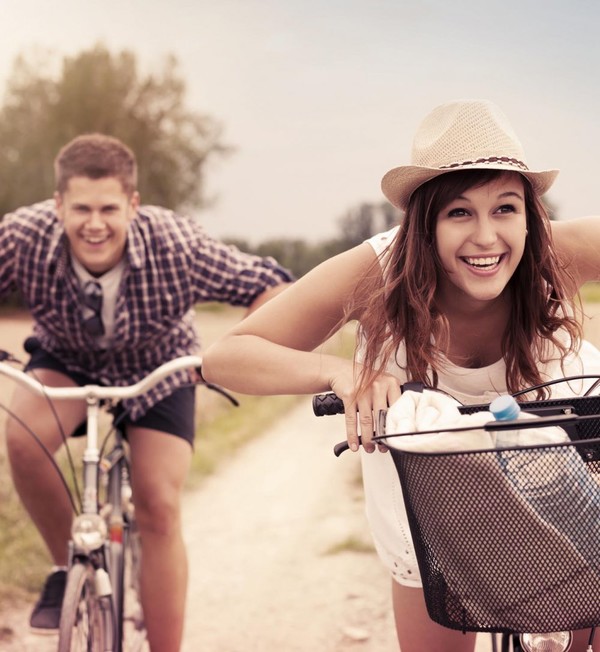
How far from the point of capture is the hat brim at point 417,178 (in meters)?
2.19

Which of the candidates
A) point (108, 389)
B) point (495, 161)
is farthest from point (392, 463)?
point (108, 389)

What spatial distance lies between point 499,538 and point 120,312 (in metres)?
2.31

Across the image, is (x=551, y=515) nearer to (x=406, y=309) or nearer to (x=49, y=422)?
(x=406, y=309)

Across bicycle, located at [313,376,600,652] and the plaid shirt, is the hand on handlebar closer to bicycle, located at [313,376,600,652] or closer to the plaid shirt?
bicycle, located at [313,376,600,652]

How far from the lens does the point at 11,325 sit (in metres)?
14.5

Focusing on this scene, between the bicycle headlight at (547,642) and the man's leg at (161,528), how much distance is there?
70.8 inches

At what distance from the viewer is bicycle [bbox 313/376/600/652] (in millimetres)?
1650

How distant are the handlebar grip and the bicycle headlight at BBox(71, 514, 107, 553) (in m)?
1.26

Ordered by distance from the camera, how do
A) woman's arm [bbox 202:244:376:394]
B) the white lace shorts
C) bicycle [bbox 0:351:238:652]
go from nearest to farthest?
woman's arm [bbox 202:244:376:394], the white lace shorts, bicycle [bbox 0:351:238:652]

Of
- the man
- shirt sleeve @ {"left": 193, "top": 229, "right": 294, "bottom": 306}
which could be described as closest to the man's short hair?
the man

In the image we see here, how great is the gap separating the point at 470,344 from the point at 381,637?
2.35m

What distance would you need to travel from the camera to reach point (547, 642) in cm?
203

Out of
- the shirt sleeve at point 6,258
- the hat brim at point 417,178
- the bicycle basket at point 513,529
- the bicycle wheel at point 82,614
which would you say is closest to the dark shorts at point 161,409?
the shirt sleeve at point 6,258

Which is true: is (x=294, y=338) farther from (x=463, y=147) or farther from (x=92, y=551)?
(x=92, y=551)
